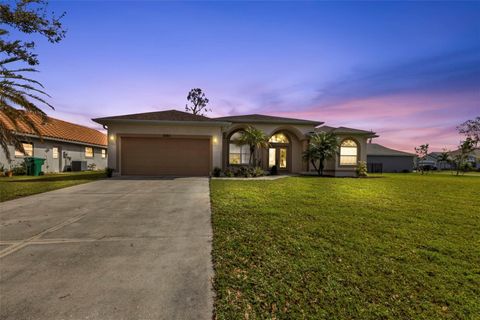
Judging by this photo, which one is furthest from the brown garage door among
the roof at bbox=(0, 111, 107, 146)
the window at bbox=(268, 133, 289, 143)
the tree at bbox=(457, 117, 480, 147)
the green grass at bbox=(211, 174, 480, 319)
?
the tree at bbox=(457, 117, 480, 147)

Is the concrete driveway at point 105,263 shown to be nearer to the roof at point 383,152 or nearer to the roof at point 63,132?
the roof at point 63,132

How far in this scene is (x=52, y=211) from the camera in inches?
229

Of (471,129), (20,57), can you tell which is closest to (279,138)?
(20,57)

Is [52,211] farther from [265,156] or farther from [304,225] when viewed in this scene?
[265,156]

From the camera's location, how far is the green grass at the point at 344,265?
2352 millimetres

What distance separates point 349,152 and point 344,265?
60.4 feet

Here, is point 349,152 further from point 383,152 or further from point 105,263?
point 105,263

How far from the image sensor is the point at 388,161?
1339 inches

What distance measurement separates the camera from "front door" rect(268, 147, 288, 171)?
741 inches

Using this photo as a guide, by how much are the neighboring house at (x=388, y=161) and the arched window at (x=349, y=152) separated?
16498 millimetres

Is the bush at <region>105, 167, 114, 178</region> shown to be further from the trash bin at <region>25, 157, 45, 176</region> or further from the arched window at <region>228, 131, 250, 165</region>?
the arched window at <region>228, 131, 250, 165</region>

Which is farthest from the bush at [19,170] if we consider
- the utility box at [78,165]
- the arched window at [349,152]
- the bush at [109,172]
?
the arched window at [349,152]

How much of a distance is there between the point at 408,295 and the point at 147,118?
48.0 ft

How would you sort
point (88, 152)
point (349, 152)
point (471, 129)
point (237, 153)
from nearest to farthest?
point (237, 153) → point (349, 152) → point (88, 152) → point (471, 129)
